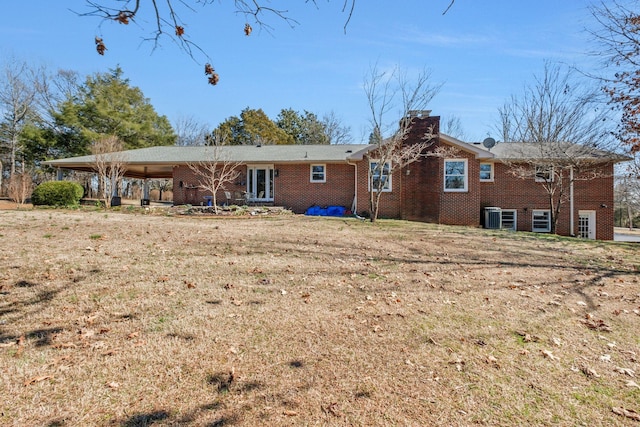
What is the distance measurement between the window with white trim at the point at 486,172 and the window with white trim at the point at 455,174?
7.85 ft

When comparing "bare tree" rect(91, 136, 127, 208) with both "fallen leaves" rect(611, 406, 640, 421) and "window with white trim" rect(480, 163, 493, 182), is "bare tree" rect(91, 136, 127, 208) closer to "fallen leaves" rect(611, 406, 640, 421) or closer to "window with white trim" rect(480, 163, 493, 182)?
"fallen leaves" rect(611, 406, 640, 421)

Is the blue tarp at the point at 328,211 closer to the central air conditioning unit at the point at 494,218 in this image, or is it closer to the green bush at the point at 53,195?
the central air conditioning unit at the point at 494,218

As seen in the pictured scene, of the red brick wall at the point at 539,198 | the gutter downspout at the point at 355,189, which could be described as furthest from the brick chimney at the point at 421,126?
the red brick wall at the point at 539,198

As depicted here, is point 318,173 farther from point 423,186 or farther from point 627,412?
point 627,412

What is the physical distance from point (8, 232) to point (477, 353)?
9.55m

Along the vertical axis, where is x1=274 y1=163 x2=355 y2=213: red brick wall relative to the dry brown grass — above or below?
above

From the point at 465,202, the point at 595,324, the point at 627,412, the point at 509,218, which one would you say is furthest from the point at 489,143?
the point at 627,412

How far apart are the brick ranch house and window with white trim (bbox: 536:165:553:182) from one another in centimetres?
38

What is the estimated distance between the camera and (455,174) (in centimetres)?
1617

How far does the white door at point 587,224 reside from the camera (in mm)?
17484

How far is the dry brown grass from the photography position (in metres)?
2.53

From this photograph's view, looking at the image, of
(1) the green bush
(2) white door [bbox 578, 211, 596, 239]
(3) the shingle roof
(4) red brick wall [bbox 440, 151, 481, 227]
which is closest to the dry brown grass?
(4) red brick wall [bbox 440, 151, 481, 227]

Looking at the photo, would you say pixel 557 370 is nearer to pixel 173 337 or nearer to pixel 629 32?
pixel 173 337

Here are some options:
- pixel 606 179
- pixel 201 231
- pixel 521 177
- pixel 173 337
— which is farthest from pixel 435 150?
pixel 173 337
